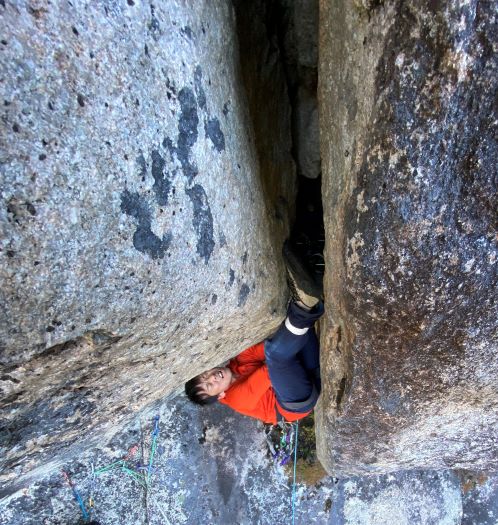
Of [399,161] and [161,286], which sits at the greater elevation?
[399,161]

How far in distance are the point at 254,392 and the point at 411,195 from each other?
1312 mm

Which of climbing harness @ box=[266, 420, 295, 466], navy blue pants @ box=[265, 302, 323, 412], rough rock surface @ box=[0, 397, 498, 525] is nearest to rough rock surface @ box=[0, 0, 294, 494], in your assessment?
navy blue pants @ box=[265, 302, 323, 412]

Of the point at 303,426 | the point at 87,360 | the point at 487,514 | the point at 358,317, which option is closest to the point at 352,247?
the point at 358,317

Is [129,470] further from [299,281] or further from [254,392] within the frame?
[299,281]

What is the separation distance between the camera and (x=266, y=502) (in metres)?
2.04

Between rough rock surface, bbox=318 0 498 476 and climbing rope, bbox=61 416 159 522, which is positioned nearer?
rough rock surface, bbox=318 0 498 476

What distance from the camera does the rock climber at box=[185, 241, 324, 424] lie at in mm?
1260

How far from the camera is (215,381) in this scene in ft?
6.13

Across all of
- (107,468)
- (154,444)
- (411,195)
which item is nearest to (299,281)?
(411,195)

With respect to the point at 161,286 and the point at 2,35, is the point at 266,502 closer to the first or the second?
the point at 161,286

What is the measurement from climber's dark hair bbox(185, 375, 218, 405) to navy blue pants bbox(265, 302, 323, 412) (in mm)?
300

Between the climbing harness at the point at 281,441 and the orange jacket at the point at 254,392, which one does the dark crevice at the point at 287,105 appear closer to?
the orange jacket at the point at 254,392

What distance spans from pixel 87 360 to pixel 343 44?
29.1 inches

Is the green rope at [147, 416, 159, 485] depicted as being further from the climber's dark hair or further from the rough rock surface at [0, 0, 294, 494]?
the rough rock surface at [0, 0, 294, 494]
